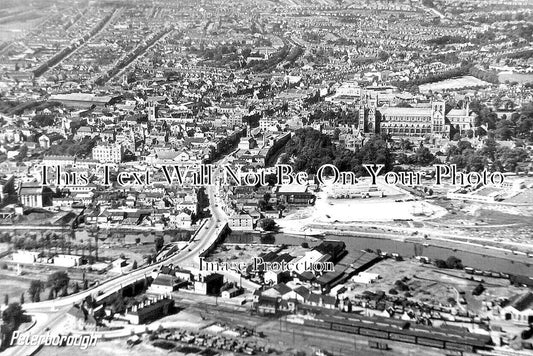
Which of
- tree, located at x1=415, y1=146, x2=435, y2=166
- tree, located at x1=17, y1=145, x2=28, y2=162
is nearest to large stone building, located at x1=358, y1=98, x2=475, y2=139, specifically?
tree, located at x1=415, y1=146, x2=435, y2=166

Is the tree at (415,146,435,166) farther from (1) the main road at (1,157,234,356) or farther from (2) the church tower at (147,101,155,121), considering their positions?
(2) the church tower at (147,101,155,121)

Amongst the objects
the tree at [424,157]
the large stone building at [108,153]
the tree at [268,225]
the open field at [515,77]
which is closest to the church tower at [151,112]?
the large stone building at [108,153]

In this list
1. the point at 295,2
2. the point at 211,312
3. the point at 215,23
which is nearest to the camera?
the point at 211,312

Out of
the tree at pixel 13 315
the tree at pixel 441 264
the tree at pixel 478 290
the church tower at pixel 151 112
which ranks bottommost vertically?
the tree at pixel 13 315

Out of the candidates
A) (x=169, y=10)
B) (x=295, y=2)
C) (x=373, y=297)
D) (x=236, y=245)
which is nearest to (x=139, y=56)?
(x=169, y=10)

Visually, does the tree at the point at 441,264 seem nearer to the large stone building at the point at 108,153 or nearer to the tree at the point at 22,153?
the large stone building at the point at 108,153

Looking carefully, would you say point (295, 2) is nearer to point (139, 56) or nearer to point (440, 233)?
point (139, 56)

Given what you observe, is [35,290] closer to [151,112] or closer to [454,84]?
[151,112]
